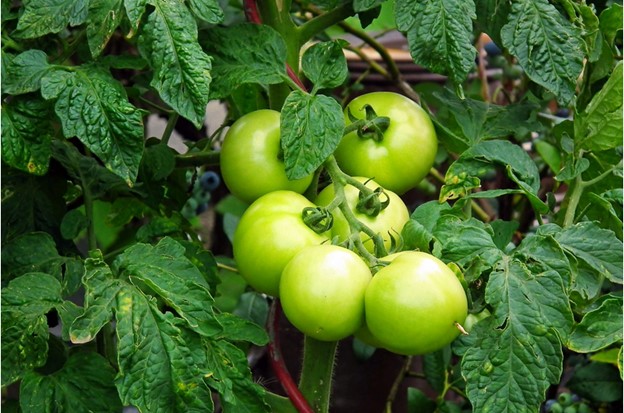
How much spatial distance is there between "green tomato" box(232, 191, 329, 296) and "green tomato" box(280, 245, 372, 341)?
0.03m

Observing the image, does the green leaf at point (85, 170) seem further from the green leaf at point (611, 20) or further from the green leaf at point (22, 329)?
the green leaf at point (611, 20)

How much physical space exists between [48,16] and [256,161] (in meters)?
0.21

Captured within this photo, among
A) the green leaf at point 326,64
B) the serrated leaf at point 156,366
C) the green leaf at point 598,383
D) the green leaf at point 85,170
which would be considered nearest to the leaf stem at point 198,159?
the green leaf at point 85,170

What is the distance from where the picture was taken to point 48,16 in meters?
0.69

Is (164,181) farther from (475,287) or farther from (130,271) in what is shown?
(475,287)

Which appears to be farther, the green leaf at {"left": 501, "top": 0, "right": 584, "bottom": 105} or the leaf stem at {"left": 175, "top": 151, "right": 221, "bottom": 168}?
the leaf stem at {"left": 175, "top": 151, "right": 221, "bottom": 168}

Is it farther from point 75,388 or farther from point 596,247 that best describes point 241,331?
point 596,247

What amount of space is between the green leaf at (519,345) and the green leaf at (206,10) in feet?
0.98

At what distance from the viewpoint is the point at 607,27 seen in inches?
32.3

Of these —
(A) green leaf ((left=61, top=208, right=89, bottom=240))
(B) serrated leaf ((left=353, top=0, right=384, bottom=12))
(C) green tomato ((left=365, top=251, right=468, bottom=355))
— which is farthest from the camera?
(A) green leaf ((left=61, top=208, right=89, bottom=240))

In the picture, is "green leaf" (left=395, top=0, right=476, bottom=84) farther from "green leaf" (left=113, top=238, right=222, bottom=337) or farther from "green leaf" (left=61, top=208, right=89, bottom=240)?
"green leaf" (left=61, top=208, right=89, bottom=240)

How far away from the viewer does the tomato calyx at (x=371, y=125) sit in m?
0.75

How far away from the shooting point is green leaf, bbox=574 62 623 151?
77 centimetres

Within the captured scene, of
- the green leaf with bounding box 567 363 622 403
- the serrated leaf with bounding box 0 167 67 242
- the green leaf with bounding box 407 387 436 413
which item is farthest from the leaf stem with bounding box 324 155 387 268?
the green leaf with bounding box 567 363 622 403
